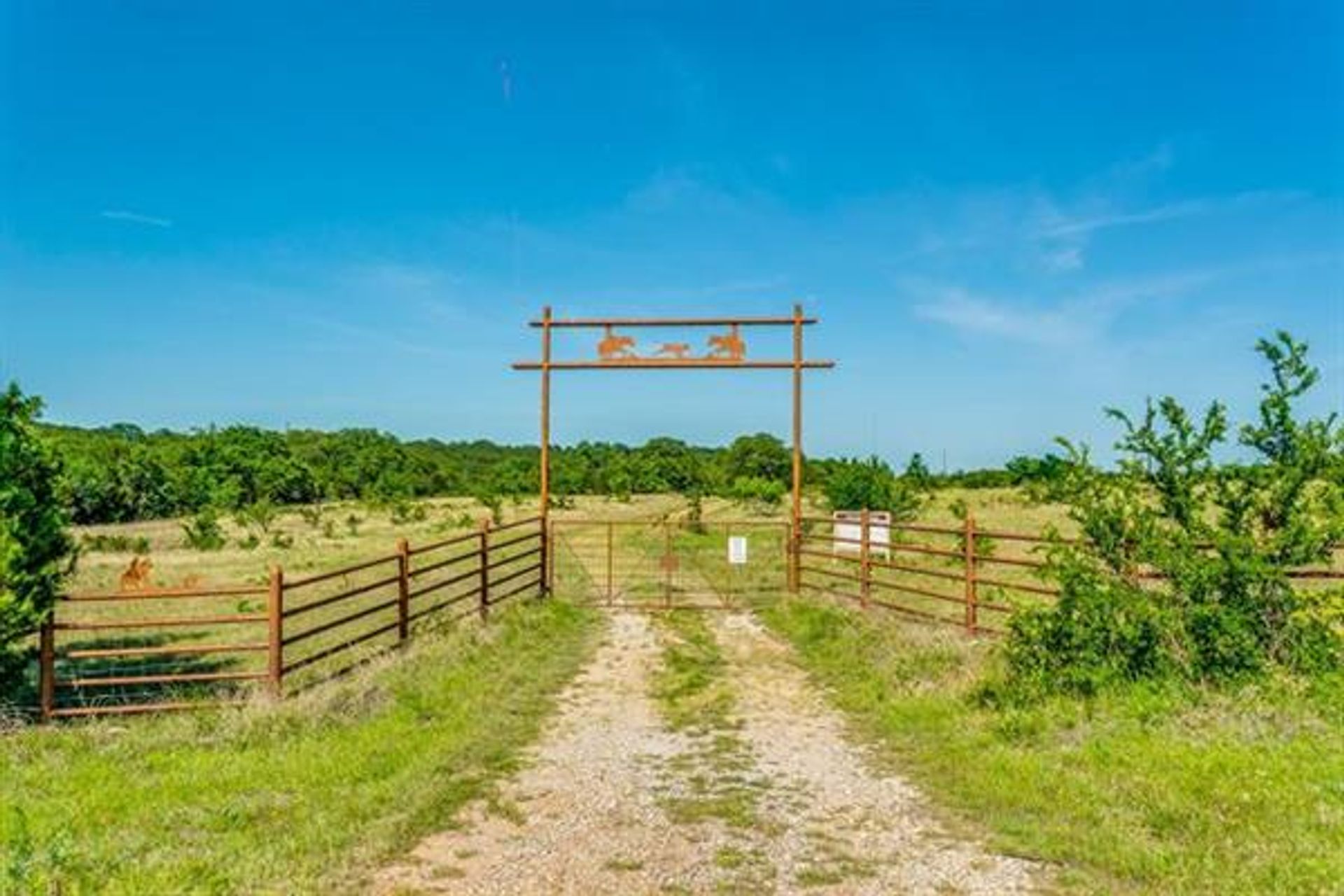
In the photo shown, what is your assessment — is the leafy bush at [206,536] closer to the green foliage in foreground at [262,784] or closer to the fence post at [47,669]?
the fence post at [47,669]

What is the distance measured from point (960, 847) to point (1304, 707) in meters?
3.60

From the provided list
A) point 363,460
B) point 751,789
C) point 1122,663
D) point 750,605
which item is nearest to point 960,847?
point 751,789

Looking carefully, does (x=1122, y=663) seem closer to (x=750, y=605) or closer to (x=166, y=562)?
(x=750, y=605)

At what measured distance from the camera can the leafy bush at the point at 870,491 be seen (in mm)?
26641

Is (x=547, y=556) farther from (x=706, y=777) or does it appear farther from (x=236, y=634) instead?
(x=706, y=777)

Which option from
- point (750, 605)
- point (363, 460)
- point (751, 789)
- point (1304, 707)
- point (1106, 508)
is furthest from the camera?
point (363, 460)

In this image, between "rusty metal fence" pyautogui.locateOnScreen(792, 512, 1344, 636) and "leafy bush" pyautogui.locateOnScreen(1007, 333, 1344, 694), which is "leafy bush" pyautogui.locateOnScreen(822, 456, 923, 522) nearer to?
"rusty metal fence" pyautogui.locateOnScreen(792, 512, 1344, 636)

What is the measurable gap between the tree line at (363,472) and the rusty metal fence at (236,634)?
98.6 ft

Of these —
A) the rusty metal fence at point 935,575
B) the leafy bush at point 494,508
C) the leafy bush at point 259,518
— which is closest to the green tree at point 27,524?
the rusty metal fence at point 935,575

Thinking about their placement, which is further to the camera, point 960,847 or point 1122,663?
point 1122,663

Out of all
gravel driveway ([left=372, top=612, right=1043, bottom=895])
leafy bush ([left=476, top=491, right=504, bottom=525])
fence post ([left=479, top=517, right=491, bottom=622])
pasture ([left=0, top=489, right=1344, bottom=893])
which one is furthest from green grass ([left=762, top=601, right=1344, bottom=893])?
→ leafy bush ([left=476, top=491, right=504, bottom=525])

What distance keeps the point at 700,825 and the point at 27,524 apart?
Answer: 6.61 m

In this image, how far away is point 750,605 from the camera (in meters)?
16.3

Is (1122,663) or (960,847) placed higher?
(1122,663)
